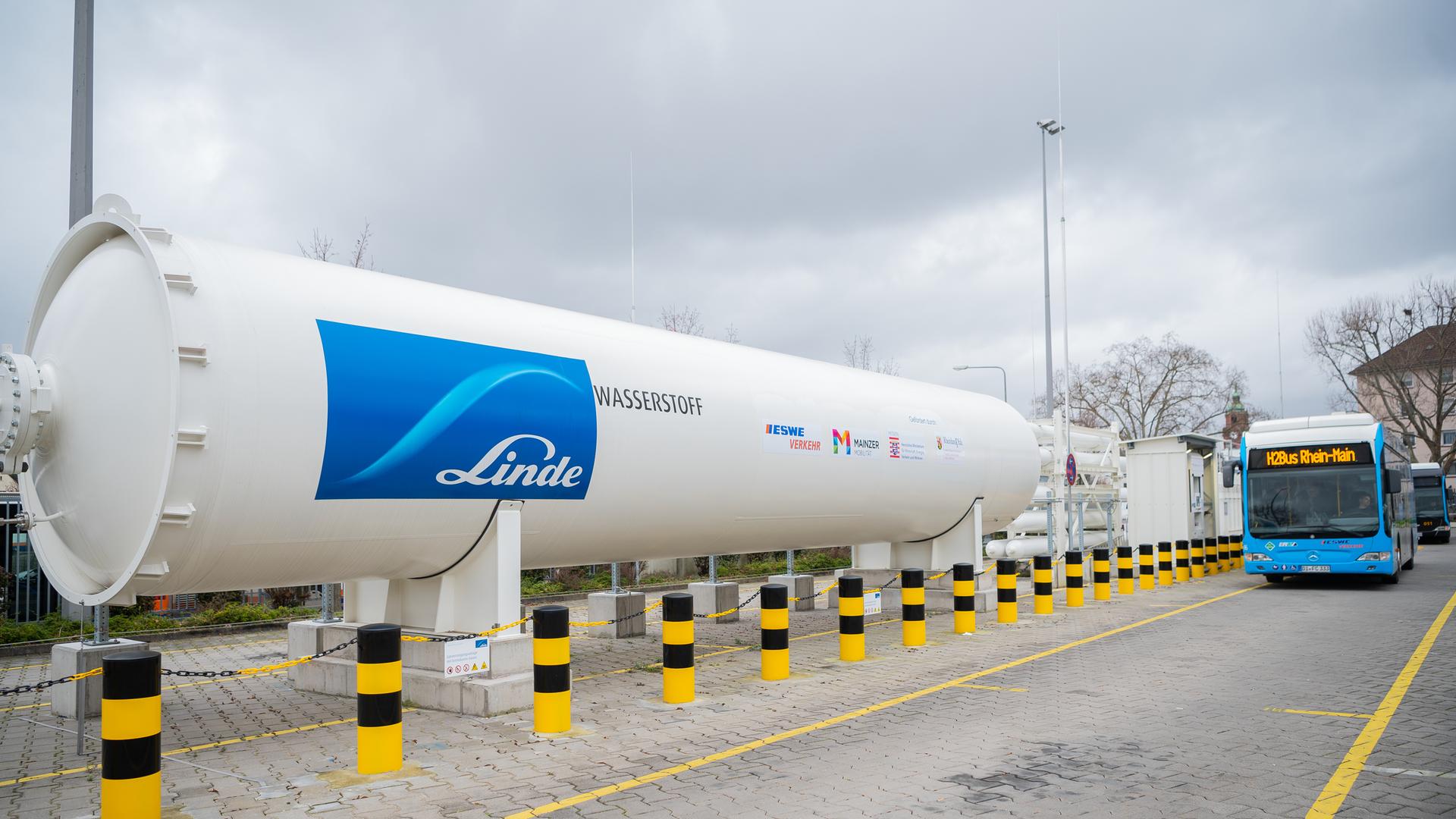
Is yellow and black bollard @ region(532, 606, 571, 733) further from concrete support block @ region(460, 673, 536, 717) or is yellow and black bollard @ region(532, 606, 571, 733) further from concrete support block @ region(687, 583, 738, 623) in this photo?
concrete support block @ region(687, 583, 738, 623)

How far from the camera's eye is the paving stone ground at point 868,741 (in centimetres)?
570

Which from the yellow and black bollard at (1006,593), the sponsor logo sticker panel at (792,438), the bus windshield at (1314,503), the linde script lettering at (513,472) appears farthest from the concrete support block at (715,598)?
the bus windshield at (1314,503)

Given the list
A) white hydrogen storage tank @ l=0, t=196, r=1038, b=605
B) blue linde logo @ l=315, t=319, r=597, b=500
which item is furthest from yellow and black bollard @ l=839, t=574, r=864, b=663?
blue linde logo @ l=315, t=319, r=597, b=500

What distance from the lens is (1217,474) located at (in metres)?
27.9

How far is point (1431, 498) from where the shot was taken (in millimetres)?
39375

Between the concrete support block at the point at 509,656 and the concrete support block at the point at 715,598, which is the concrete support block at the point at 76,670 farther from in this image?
the concrete support block at the point at 715,598

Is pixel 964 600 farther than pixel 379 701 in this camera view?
Yes

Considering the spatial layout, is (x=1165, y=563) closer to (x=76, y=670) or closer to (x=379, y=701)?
(x=379, y=701)

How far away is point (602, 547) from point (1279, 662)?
692 centimetres

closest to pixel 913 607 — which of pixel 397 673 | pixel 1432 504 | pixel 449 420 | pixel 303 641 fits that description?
pixel 449 420

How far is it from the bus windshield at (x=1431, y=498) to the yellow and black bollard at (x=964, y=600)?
34.9 meters

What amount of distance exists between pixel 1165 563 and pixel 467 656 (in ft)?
65.1

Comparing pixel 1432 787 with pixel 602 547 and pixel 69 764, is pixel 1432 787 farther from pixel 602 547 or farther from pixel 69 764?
pixel 69 764

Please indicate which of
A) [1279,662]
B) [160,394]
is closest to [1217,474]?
[1279,662]
